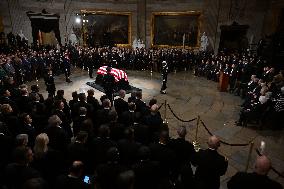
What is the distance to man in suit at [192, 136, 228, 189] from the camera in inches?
161

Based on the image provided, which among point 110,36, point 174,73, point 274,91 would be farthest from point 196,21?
point 274,91

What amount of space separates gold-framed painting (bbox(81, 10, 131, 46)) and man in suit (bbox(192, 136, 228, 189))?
18.0 m

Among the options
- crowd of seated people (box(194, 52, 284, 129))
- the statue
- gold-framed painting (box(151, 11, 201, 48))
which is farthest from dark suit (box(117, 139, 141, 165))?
gold-framed painting (box(151, 11, 201, 48))

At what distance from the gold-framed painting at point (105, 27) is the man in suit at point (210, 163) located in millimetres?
17957

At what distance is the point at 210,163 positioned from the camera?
4078mm

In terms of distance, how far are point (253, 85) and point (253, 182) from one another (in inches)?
295

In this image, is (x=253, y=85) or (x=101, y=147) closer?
(x=101, y=147)

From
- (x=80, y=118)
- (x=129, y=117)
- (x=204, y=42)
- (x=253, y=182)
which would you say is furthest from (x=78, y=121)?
(x=204, y=42)

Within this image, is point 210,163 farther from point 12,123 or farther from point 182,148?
point 12,123

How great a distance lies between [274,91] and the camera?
8.76 meters

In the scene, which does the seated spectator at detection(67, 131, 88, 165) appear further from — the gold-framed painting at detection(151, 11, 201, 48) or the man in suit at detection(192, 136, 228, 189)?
the gold-framed painting at detection(151, 11, 201, 48)

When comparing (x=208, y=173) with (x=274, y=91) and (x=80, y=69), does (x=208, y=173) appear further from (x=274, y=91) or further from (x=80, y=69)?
(x=80, y=69)

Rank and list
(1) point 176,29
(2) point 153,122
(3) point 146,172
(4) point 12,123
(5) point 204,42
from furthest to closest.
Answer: (1) point 176,29, (5) point 204,42, (2) point 153,122, (4) point 12,123, (3) point 146,172

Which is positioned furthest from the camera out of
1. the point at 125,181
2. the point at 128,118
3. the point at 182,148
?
the point at 128,118
